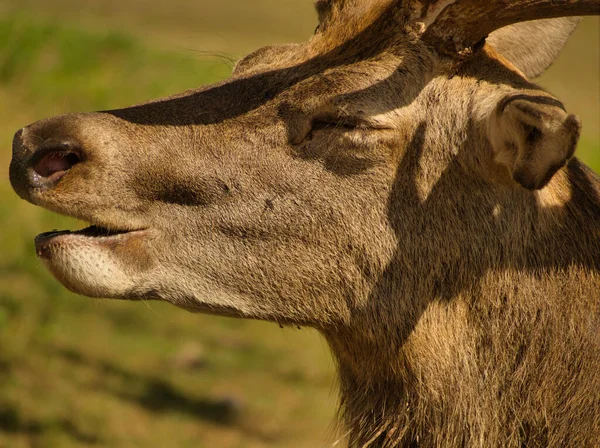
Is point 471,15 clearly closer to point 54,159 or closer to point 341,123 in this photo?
point 341,123

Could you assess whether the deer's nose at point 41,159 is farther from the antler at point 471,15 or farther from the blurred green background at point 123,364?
the antler at point 471,15

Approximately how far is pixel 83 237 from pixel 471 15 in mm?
1611

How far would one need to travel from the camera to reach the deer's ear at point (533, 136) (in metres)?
2.79

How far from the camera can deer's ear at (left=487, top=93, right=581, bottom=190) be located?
2.79 meters

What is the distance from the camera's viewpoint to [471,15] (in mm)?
3232

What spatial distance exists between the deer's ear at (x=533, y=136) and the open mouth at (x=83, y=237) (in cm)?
134

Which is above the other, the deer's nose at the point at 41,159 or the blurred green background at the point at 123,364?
the deer's nose at the point at 41,159

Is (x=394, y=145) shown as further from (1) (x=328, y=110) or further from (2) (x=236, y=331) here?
(2) (x=236, y=331)

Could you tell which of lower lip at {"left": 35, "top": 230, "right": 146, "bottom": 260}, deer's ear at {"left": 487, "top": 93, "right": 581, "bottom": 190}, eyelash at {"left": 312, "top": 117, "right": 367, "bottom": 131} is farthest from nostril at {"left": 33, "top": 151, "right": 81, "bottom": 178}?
deer's ear at {"left": 487, "top": 93, "right": 581, "bottom": 190}

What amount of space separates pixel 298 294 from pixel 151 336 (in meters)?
3.64

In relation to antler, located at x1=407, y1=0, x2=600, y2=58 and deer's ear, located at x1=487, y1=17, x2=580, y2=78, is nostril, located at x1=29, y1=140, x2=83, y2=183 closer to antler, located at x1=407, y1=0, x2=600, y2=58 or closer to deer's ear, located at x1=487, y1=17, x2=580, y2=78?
antler, located at x1=407, y1=0, x2=600, y2=58

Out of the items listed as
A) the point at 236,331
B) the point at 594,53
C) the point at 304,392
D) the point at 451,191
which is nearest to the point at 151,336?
the point at 236,331

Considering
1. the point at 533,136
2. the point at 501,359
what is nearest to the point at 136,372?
the point at 501,359

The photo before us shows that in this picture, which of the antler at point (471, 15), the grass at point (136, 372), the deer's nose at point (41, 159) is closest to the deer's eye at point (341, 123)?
the antler at point (471, 15)
